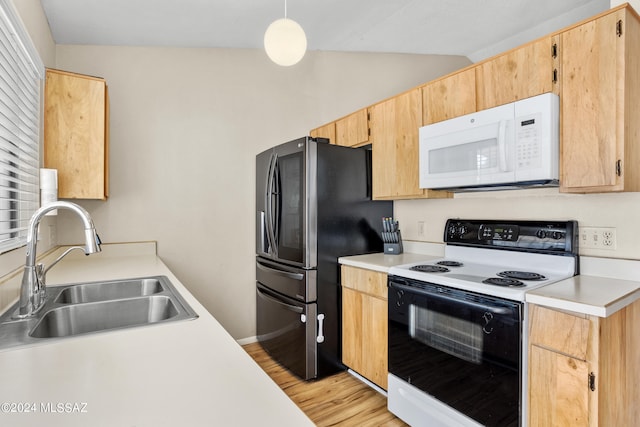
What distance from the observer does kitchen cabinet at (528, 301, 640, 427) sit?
50.3 inches

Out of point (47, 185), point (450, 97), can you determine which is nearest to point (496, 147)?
point (450, 97)

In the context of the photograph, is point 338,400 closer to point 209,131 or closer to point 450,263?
point 450,263

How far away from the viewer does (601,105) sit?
1488 millimetres

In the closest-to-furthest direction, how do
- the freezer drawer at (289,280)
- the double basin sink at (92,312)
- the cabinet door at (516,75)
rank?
the double basin sink at (92,312), the cabinet door at (516,75), the freezer drawer at (289,280)

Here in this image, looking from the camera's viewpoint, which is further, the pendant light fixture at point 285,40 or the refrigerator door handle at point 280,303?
the refrigerator door handle at point 280,303

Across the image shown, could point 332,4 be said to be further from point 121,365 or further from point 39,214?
point 121,365

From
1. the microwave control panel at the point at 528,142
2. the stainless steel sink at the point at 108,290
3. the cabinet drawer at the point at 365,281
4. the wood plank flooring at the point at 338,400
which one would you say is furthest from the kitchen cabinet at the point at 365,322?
the stainless steel sink at the point at 108,290

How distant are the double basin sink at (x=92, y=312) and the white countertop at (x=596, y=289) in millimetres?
1357

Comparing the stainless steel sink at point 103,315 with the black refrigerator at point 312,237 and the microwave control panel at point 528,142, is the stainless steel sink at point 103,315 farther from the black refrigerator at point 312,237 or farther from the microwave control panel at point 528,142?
the microwave control panel at point 528,142

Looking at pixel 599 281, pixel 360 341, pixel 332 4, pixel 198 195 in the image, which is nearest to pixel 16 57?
pixel 198 195

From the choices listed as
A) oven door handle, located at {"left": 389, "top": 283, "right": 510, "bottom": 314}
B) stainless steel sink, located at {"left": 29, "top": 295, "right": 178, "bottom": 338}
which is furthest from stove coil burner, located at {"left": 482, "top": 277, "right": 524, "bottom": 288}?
stainless steel sink, located at {"left": 29, "top": 295, "right": 178, "bottom": 338}

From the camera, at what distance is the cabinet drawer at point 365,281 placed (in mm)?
2203

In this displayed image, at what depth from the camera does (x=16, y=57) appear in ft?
5.31

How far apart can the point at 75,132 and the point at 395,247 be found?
7.56 ft
